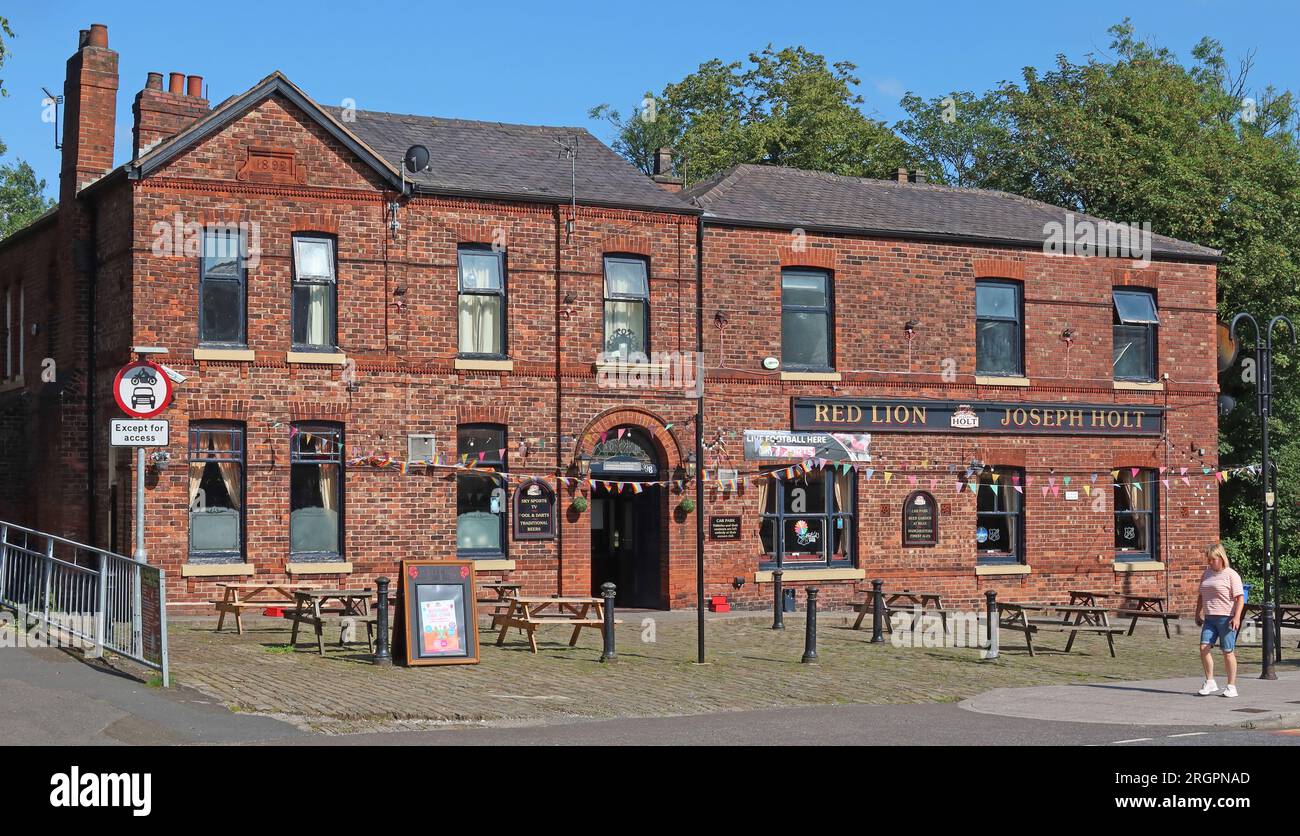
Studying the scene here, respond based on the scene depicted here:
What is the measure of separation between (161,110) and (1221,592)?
732 inches

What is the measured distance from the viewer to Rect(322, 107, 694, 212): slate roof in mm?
25266

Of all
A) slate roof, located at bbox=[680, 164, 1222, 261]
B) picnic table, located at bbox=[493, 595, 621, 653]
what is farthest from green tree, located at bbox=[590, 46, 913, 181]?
picnic table, located at bbox=[493, 595, 621, 653]

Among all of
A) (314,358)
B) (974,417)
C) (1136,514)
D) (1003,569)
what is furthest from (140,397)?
(1136,514)

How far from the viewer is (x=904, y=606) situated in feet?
86.2

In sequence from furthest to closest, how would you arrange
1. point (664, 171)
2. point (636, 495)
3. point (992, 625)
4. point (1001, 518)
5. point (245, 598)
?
point (664, 171) < point (1001, 518) < point (636, 495) < point (245, 598) < point (992, 625)

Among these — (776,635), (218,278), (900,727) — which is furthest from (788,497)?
(900,727)

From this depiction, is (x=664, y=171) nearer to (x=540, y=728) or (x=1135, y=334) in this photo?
(x=1135, y=334)

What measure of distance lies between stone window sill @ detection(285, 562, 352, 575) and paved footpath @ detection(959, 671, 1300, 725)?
1096 cm

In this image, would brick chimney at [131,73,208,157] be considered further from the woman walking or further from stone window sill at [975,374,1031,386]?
the woman walking

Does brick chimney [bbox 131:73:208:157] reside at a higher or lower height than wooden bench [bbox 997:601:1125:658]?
higher

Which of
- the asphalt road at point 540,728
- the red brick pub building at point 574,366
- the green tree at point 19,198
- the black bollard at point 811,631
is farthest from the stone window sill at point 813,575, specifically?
the green tree at point 19,198

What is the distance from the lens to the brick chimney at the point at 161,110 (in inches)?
1000

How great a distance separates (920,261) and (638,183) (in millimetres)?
5569

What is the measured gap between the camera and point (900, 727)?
44.9 ft
